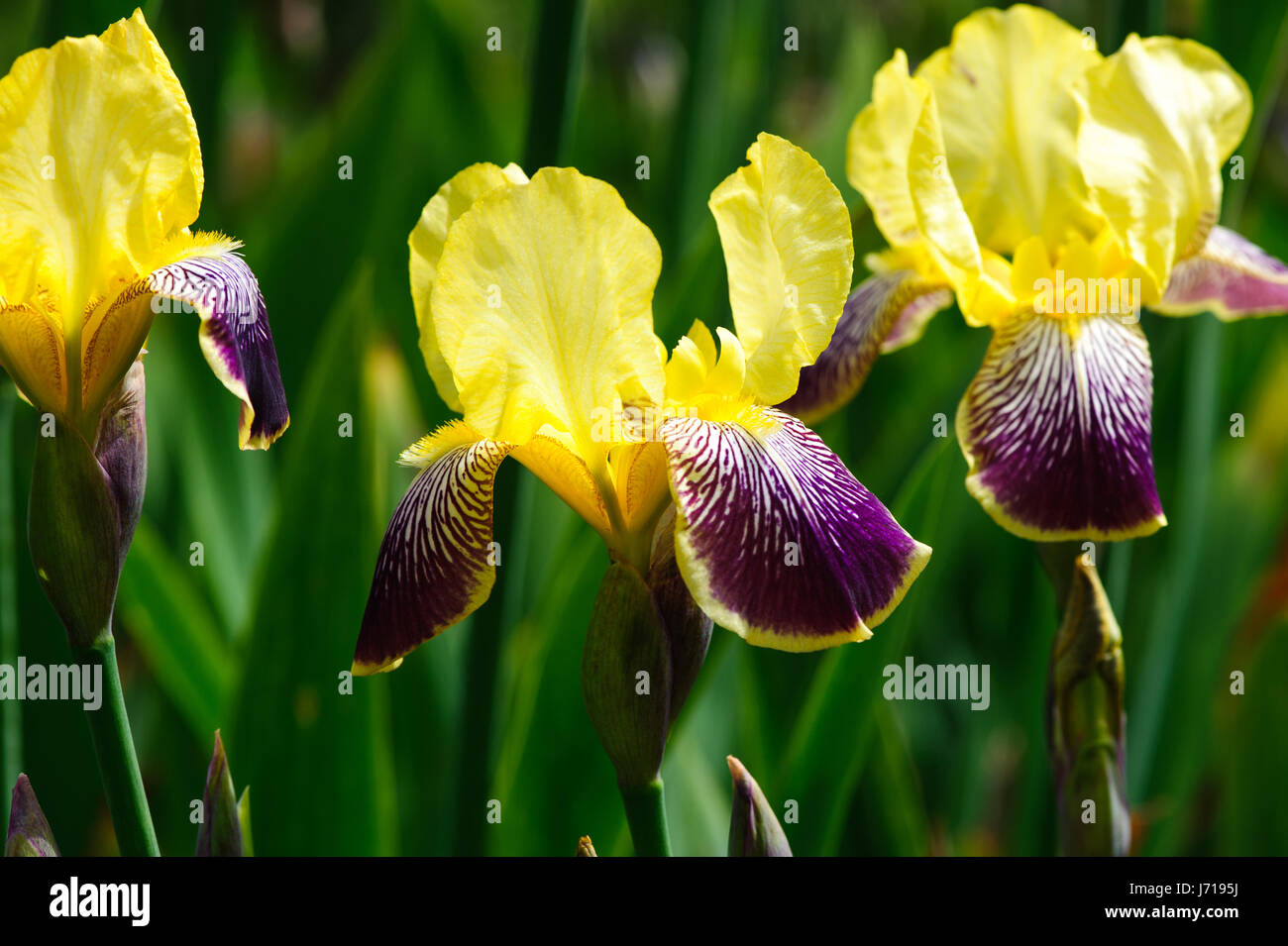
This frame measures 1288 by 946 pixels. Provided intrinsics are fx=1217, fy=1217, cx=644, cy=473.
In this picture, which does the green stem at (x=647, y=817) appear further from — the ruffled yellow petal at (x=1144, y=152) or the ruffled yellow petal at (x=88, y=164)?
the ruffled yellow petal at (x=1144, y=152)

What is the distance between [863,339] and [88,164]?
2.00ft

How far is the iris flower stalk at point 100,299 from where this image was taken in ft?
2.18

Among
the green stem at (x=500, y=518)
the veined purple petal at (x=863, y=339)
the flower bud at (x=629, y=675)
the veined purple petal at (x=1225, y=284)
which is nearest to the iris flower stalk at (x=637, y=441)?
the flower bud at (x=629, y=675)

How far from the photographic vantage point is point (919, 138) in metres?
0.83

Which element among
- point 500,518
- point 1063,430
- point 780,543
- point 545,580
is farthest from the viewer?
point 545,580

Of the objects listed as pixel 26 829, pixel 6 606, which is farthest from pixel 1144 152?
pixel 6 606

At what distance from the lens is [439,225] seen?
0.73 metres

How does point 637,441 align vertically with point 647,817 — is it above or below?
above

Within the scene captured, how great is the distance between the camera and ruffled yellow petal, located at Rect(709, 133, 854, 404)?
2.19ft

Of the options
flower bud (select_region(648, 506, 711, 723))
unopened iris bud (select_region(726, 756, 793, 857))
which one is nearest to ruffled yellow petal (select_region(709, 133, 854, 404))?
flower bud (select_region(648, 506, 711, 723))

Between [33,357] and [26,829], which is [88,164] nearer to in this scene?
[33,357]

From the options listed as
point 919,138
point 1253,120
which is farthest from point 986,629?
point 919,138

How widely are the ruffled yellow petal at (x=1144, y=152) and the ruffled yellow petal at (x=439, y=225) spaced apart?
44cm
